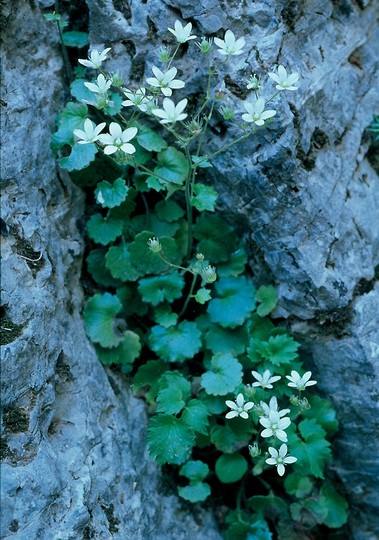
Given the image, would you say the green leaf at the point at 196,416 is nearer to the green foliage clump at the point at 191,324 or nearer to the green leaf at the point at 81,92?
the green foliage clump at the point at 191,324

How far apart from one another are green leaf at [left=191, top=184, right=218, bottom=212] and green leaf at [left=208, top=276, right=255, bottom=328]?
489 millimetres

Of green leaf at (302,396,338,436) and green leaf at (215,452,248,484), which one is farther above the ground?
green leaf at (302,396,338,436)

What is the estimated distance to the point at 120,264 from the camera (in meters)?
3.33

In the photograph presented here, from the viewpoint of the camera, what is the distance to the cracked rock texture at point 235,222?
2.88 m

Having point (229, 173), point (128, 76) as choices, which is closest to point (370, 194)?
point (229, 173)

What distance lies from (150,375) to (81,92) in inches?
58.2

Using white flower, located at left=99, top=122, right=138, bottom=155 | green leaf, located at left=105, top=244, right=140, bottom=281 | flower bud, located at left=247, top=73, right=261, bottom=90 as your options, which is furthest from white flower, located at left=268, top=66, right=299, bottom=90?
green leaf, located at left=105, top=244, right=140, bottom=281

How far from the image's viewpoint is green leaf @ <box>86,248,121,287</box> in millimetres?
3387

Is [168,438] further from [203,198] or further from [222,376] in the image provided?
[203,198]

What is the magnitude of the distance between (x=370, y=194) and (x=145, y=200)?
1213mm

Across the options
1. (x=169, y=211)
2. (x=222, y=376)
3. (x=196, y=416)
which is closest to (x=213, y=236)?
(x=169, y=211)

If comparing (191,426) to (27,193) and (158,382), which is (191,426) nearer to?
(158,382)

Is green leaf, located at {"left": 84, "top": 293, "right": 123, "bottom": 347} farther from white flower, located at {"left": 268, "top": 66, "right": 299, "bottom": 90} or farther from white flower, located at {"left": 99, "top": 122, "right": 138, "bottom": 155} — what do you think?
white flower, located at {"left": 268, "top": 66, "right": 299, "bottom": 90}

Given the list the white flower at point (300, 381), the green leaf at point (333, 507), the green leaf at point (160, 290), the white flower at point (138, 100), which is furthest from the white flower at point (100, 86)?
the green leaf at point (333, 507)
